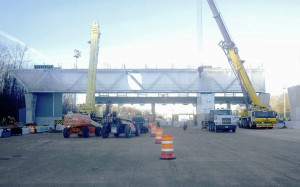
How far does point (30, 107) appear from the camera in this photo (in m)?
58.5

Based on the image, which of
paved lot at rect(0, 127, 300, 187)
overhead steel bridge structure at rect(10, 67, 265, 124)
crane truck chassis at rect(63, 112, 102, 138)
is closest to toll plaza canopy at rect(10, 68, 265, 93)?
overhead steel bridge structure at rect(10, 67, 265, 124)

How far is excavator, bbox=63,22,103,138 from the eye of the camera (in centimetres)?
3186

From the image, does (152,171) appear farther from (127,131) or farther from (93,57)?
(93,57)

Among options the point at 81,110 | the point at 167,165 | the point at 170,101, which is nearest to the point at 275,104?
the point at 170,101

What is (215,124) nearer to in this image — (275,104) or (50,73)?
(50,73)

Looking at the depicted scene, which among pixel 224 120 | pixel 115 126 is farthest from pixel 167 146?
pixel 224 120

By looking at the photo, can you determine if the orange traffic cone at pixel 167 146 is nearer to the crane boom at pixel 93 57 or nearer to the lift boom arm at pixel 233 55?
the crane boom at pixel 93 57

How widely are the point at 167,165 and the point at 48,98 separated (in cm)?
5098

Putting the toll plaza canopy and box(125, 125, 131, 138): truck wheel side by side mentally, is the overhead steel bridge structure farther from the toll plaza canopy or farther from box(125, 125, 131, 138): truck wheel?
box(125, 125, 131, 138): truck wheel

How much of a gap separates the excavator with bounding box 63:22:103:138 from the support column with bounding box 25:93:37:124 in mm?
24159

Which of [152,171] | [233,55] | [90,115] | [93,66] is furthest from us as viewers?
[233,55]

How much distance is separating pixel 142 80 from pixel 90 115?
24047 mm

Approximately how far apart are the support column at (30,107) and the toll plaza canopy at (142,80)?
1.11 m

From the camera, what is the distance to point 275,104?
153625mm
